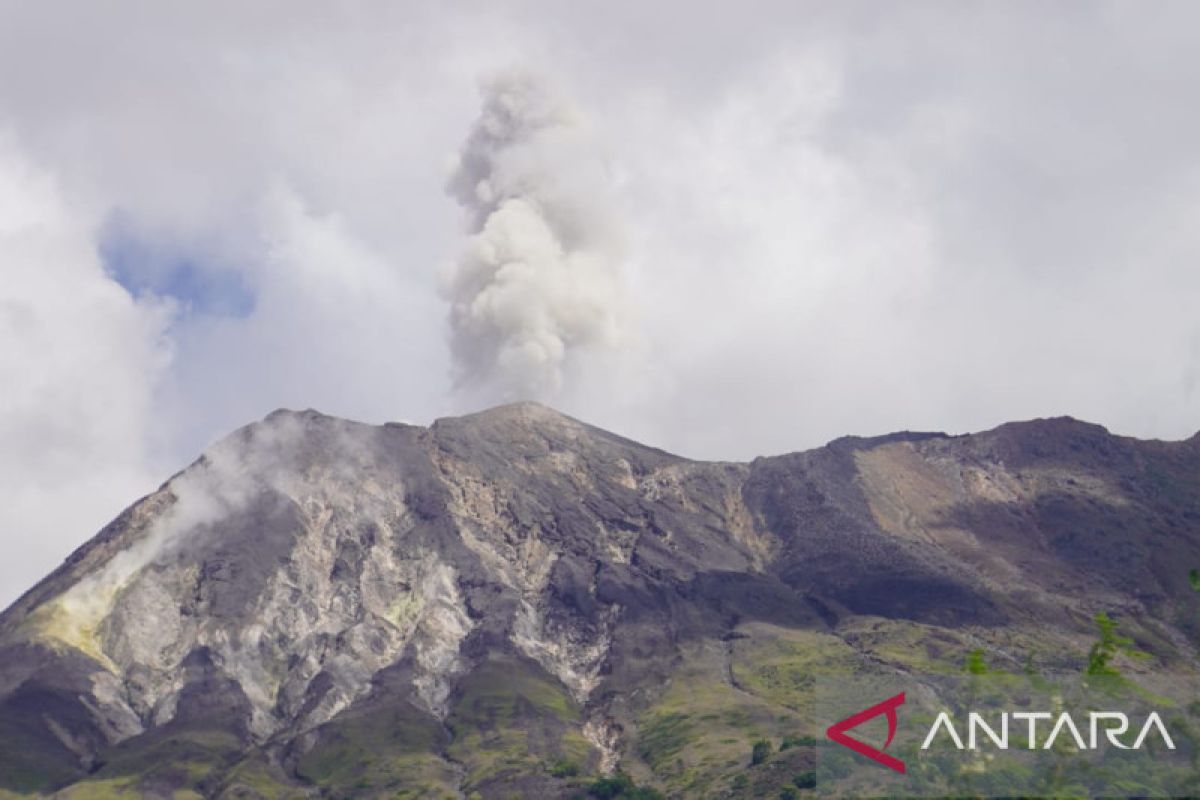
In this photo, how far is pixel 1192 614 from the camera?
1490 inches

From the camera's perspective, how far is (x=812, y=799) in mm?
197000

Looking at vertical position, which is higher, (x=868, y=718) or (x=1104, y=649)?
(x=868, y=718)

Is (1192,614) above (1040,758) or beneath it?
above

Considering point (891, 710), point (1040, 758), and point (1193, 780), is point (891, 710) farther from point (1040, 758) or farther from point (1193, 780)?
point (1193, 780)

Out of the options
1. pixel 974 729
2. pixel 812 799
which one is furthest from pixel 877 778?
pixel 974 729

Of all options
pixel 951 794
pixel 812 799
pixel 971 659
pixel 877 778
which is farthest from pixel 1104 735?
pixel 812 799

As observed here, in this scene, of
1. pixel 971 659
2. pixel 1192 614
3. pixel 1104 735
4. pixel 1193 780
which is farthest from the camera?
pixel 1192 614

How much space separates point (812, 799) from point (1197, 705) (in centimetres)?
17288

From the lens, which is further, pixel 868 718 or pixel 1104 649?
pixel 868 718

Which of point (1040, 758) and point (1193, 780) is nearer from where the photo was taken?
point (1193, 780)

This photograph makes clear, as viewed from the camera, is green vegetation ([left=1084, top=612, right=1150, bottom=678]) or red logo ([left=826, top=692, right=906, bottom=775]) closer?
green vegetation ([left=1084, top=612, right=1150, bottom=678])

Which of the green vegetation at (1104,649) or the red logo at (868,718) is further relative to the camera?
the red logo at (868,718)

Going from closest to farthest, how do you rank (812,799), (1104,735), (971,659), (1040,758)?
(971,659) < (1104,735) < (1040,758) < (812,799)

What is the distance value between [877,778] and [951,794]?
93.2m
